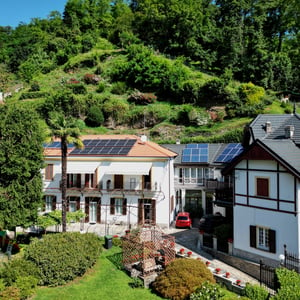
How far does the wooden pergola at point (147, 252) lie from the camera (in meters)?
21.6

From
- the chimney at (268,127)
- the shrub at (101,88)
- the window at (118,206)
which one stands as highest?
the shrub at (101,88)

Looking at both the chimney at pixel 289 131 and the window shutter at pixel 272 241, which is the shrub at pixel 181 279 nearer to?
the window shutter at pixel 272 241

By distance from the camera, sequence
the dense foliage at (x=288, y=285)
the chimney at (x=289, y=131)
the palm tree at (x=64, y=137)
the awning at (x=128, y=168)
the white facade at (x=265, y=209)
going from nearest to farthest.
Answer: the dense foliage at (x=288, y=285), the white facade at (x=265, y=209), the chimney at (x=289, y=131), the palm tree at (x=64, y=137), the awning at (x=128, y=168)

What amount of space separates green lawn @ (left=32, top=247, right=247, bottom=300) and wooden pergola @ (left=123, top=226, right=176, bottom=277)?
3.65 ft

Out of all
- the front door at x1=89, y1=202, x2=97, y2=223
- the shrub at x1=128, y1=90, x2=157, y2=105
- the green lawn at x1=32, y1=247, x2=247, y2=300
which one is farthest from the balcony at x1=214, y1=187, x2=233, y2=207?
the shrub at x1=128, y1=90, x2=157, y2=105

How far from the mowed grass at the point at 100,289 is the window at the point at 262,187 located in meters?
10.2

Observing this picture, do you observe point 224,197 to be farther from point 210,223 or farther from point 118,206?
point 118,206

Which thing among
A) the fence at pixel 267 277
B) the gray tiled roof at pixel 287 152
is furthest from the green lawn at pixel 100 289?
the gray tiled roof at pixel 287 152

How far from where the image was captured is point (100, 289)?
→ 776 inches

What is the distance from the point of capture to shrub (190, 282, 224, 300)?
53.6 ft

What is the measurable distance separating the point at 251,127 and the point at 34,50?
328 feet

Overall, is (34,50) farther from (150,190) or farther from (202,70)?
(150,190)

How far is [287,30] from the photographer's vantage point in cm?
7981

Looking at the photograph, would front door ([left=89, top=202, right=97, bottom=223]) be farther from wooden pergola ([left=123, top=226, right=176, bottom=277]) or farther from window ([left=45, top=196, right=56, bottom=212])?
wooden pergola ([left=123, top=226, right=176, bottom=277])
